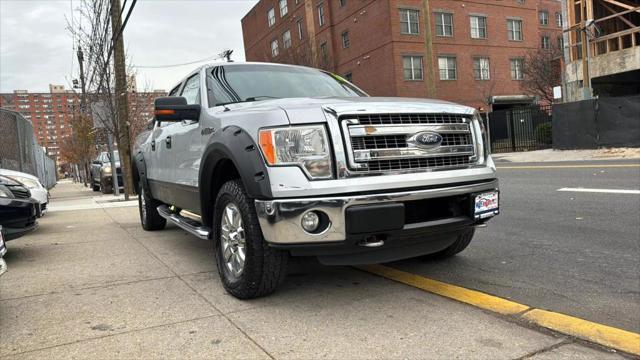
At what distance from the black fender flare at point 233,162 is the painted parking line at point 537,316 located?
1.54 metres

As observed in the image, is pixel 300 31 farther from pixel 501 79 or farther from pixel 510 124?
pixel 510 124

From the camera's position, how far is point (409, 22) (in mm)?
30578

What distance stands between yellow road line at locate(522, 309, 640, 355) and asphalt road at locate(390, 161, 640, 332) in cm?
18

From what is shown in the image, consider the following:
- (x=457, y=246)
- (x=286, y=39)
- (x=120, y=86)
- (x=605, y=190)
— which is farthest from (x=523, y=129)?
(x=286, y=39)

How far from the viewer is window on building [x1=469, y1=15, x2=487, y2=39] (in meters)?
33.7

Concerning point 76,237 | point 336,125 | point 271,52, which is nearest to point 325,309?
point 336,125

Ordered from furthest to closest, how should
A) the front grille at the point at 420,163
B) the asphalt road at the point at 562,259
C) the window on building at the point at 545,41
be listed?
the window on building at the point at 545,41, the asphalt road at the point at 562,259, the front grille at the point at 420,163

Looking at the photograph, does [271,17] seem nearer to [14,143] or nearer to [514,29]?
[514,29]

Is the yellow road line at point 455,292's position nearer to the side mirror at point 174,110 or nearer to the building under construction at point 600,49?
the side mirror at point 174,110

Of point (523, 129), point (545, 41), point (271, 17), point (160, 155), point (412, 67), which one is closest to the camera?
point (160, 155)

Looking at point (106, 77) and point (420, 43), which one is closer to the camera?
point (106, 77)

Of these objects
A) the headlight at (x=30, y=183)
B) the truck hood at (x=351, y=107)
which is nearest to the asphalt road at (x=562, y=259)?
the truck hood at (x=351, y=107)

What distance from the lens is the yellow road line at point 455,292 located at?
3.39 meters

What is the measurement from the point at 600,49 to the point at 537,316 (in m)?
23.9
